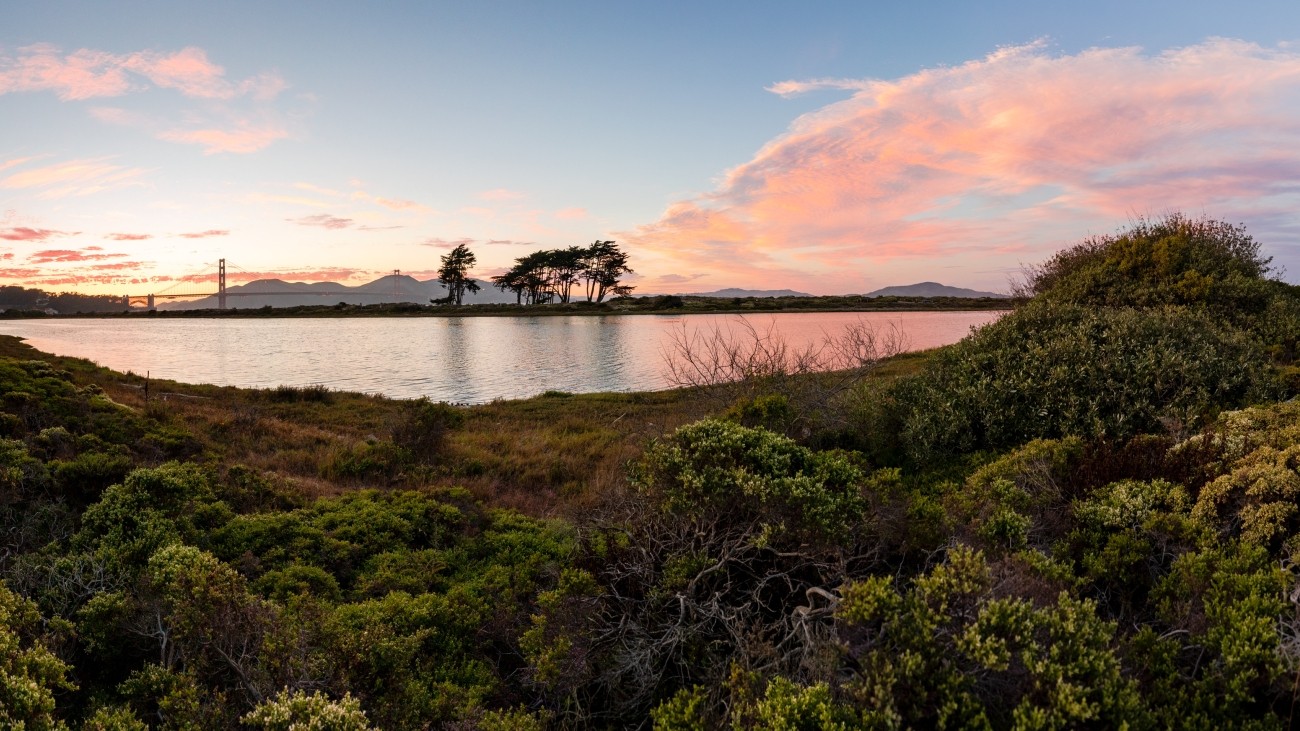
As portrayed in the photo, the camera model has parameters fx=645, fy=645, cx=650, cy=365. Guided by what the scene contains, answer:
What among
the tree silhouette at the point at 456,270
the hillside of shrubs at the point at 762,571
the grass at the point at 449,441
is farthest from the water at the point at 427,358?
the tree silhouette at the point at 456,270

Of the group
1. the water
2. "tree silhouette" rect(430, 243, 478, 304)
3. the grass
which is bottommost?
the grass

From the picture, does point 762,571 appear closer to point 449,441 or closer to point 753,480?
point 753,480

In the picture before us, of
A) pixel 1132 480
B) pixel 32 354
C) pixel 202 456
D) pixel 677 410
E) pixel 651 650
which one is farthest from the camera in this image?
pixel 32 354

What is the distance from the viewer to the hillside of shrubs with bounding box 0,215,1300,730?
125 inches

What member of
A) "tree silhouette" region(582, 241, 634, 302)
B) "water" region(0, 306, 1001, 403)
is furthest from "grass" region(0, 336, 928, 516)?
"tree silhouette" region(582, 241, 634, 302)

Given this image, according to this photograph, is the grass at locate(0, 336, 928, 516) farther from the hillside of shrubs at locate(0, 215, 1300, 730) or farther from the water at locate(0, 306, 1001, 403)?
the water at locate(0, 306, 1001, 403)

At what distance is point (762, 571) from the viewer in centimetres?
490

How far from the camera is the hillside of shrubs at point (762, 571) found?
125 inches

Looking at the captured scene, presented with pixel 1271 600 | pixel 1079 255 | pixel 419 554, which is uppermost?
pixel 1079 255

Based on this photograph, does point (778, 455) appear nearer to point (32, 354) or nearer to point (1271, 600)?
point (1271, 600)

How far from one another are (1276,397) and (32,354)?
38.9 m

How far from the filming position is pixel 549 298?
111875mm

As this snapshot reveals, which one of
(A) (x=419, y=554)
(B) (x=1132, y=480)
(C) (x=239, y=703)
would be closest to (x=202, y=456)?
(A) (x=419, y=554)

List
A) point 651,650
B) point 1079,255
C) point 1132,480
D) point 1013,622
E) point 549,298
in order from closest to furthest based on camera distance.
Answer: point 1013,622, point 651,650, point 1132,480, point 1079,255, point 549,298
